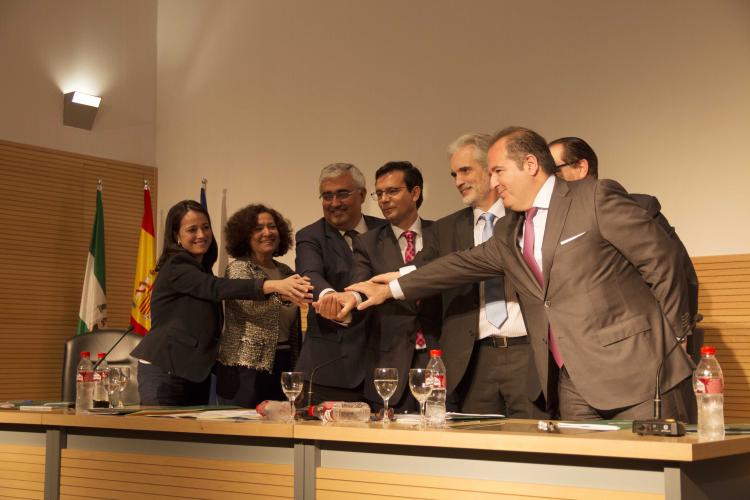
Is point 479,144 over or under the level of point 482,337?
over

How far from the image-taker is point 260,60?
7.48 metres

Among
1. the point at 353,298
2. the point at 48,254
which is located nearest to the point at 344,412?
the point at 353,298

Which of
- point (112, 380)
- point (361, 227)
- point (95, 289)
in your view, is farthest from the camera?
point (95, 289)

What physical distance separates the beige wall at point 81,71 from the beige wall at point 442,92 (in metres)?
0.20

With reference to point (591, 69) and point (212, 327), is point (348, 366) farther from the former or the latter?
point (591, 69)

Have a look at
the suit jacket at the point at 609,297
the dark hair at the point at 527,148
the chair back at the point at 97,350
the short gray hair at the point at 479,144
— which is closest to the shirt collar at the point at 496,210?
the short gray hair at the point at 479,144

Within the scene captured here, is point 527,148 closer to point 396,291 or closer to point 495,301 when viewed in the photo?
point 495,301

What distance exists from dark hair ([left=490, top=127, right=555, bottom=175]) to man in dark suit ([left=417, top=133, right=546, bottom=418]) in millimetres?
405

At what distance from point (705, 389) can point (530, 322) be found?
0.80 metres

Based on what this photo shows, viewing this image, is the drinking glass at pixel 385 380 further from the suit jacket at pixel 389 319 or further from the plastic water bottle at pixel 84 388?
the plastic water bottle at pixel 84 388

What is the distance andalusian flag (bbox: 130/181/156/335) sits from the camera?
22.9 ft

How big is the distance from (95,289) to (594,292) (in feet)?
17.5

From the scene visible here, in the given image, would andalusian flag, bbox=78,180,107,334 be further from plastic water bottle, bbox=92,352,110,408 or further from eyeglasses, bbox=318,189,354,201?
eyeglasses, bbox=318,189,354,201

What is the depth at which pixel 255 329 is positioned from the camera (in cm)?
434
